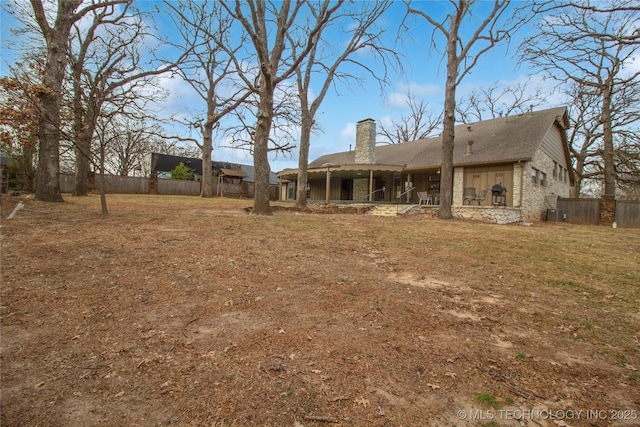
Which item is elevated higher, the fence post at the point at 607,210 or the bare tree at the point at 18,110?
the bare tree at the point at 18,110

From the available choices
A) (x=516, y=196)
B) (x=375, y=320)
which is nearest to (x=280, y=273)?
(x=375, y=320)

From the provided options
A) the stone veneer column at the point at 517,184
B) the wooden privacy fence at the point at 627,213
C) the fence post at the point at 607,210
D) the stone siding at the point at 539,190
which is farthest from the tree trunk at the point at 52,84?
the wooden privacy fence at the point at 627,213

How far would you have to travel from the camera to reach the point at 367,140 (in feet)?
62.7

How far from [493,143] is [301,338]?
17.0 metres

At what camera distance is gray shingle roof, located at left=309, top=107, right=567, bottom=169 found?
14.4m

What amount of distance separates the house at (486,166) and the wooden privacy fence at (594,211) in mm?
824

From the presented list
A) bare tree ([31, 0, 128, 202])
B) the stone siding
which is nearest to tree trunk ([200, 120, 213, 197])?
bare tree ([31, 0, 128, 202])

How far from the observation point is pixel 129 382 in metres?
1.92

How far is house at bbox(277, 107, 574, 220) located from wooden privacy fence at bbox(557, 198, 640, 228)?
2.70 ft

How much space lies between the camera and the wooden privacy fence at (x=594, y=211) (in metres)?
14.3

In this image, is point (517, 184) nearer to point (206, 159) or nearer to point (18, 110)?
point (18, 110)

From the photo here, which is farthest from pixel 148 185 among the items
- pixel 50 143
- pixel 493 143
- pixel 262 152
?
pixel 493 143

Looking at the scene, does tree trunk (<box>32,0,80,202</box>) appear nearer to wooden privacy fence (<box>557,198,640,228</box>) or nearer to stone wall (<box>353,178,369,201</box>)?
stone wall (<box>353,178,369,201</box>)

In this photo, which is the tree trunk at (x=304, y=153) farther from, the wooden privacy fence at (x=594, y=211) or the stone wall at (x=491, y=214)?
the wooden privacy fence at (x=594, y=211)
